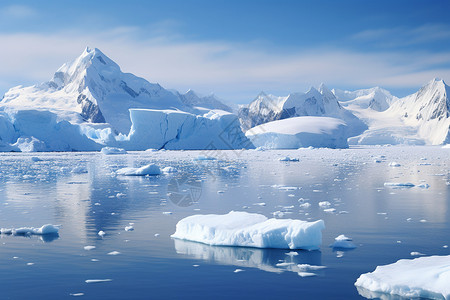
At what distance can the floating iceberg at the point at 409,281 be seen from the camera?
5.07 metres

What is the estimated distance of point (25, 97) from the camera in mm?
110625

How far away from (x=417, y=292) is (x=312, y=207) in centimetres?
638

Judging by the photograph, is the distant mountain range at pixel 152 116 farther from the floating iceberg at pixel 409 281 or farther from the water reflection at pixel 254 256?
the floating iceberg at pixel 409 281

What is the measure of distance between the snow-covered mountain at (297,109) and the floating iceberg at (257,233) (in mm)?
93468

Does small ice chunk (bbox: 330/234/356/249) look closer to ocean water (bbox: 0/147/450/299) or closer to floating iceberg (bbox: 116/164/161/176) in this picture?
ocean water (bbox: 0/147/450/299)

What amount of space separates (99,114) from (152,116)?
2112 inches

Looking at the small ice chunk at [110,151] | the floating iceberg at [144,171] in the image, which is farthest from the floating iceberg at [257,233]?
the small ice chunk at [110,151]

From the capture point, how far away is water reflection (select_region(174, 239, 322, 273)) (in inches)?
252

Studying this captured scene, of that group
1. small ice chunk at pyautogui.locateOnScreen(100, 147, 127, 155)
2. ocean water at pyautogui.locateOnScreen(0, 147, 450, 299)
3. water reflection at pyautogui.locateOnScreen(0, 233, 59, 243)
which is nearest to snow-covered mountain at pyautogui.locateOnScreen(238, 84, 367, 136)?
small ice chunk at pyautogui.locateOnScreen(100, 147, 127, 155)

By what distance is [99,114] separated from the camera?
10312 cm

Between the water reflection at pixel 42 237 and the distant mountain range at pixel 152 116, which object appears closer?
the water reflection at pixel 42 237

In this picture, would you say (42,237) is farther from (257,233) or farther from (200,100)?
(200,100)

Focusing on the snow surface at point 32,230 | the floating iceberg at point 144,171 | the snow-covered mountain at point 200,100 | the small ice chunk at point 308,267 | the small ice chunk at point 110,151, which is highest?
the snow-covered mountain at point 200,100

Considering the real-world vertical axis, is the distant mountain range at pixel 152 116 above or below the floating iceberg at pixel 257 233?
above
